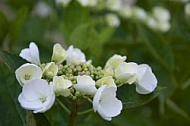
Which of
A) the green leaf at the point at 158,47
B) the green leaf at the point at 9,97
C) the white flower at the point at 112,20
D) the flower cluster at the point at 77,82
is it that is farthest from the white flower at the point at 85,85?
the white flower at the point at 112,20

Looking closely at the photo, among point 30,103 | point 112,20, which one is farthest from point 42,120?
point 112,20

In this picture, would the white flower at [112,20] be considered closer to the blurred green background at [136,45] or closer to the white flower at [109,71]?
the blurred green background at [136,45]

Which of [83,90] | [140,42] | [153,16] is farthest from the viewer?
[153,16]

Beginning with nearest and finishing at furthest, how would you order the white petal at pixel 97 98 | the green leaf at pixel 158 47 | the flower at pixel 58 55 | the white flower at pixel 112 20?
the white petal at pixel 97 98 → the flower at pixel 58 55 → the green leaf at pixel 158 47 → the white flower at pixel 112 20

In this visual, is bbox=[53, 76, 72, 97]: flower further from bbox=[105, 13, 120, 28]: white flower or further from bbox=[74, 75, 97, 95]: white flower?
bbox=[105, 13, 120, 28]: white flower

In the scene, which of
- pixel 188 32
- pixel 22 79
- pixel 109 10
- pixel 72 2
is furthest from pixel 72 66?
pixel 109 10

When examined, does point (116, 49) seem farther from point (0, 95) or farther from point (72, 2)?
point (0, 95)

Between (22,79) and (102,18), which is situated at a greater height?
(22,79)
